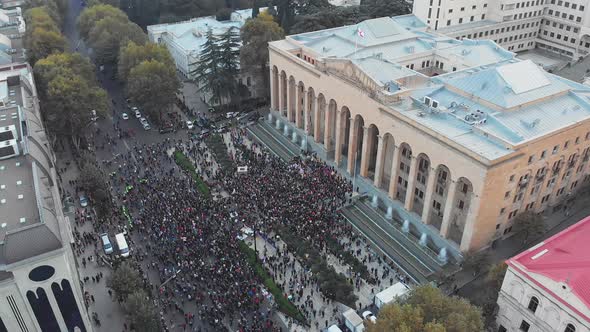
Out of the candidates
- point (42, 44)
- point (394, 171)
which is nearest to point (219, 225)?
point (394, 171)

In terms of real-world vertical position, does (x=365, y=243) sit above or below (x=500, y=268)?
below

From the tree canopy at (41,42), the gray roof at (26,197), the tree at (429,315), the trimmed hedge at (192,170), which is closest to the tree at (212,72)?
the trimmed hedge at (192,170)

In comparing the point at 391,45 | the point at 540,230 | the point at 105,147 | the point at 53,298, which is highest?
the point at 391,45

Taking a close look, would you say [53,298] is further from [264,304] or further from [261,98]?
[261,98]

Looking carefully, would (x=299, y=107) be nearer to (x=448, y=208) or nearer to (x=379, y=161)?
(x=379, y=161)

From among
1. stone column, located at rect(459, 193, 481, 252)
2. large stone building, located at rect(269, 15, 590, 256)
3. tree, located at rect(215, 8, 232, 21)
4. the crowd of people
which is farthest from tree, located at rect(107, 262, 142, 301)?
tree, located at rect(215, 8, 232, 21)

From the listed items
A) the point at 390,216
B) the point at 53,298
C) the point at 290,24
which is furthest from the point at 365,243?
the point at 290,24

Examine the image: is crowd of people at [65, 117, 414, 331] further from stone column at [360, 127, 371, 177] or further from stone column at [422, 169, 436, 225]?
stone column at [422, 169, 436, 225]

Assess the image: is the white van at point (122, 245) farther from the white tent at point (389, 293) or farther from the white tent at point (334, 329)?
the white tent at point (389, 293)
